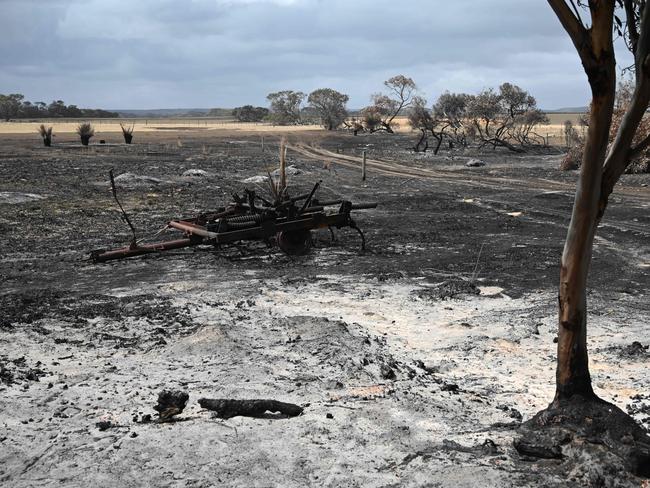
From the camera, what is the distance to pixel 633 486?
14.3 feet

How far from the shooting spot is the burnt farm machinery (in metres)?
12.1

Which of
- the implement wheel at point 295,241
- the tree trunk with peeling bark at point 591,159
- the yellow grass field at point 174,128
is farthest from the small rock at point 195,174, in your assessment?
the yellow grass field at point 174,128

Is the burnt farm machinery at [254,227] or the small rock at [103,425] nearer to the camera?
the small rock at [103,425]

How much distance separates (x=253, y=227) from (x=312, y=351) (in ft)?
18.3

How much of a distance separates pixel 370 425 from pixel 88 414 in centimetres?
235

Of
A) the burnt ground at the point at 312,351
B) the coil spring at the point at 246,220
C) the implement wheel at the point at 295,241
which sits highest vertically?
the coil spring at the point at 246,220

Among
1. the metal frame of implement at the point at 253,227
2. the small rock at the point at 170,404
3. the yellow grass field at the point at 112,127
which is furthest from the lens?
the yellow grass field at the point at 112,127

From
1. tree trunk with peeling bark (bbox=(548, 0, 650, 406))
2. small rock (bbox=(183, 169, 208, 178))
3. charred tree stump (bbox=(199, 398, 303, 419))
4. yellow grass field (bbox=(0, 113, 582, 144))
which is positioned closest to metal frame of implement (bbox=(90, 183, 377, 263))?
charred tree stump (bbox=(199, 398, 303, 419))

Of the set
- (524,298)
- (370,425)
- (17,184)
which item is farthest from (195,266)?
(17,184)

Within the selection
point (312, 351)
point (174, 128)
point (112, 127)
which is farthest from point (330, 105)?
point (312, 351)

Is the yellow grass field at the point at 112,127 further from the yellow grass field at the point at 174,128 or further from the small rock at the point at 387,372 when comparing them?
the small rock at the point at 387,372

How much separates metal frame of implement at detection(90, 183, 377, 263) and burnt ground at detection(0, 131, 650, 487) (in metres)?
0.33

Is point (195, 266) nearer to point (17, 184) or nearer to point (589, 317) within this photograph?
point (589, 317)

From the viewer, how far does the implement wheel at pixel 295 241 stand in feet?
42.0
